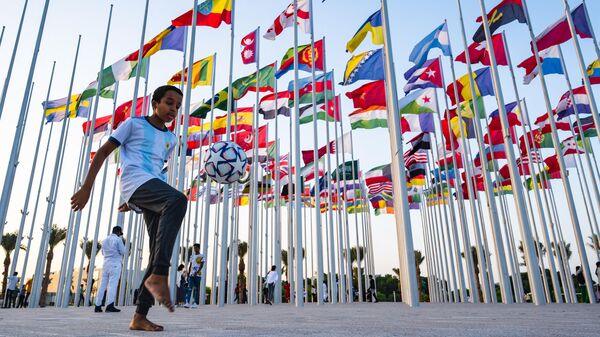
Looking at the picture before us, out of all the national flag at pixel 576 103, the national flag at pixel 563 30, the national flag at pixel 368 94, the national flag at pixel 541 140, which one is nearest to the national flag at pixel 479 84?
the national flag at pixel 563 30

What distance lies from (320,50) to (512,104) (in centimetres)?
821

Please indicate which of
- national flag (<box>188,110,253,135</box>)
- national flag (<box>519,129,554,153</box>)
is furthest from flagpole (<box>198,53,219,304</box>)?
national flag (<box>519,129,554,153</box>)

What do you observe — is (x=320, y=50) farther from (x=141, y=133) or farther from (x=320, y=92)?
(x=141, y=133)

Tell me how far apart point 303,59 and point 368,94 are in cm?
248

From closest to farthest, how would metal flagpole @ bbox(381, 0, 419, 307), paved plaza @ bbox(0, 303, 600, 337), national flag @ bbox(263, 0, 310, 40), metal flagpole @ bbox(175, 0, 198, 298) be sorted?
paved plaza @ bbox(0, 303, 600, 337), metal flagpole @ bbox(381, 0, 419, 307), metal flagpole @ bbox(175, 0, 198, 298), national flag @ bbox(263, 0, 310, 40)

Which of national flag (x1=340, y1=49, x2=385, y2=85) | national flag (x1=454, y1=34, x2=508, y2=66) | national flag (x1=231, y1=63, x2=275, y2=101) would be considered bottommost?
national flag (x1=340, y1=49, x2=385, y2=85)

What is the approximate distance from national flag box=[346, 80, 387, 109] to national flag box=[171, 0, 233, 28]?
469 centimetres

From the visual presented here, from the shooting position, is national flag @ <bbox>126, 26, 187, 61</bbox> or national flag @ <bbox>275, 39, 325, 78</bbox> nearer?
national flag @ <bbox>126, 26, 187, 61</bbox>

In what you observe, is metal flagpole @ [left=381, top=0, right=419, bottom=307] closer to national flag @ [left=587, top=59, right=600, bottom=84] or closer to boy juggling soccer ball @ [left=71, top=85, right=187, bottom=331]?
boy juggling soccer ball @ [left=71, top=85, right=187, bottom=331]

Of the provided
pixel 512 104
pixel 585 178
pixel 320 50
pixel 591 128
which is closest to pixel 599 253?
pixel 585 178

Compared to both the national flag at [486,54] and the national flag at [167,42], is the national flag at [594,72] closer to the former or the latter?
the national flag at [486,54]

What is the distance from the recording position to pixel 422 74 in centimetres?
1502

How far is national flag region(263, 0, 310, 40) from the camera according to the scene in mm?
12969

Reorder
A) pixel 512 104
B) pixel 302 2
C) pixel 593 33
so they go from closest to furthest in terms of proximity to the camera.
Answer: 1. pixel 593 33
2. pixel 302 2
3. pixel 512 104
